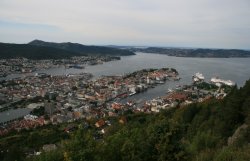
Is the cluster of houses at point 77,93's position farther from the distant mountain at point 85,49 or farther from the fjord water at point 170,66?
the distant mountain at point 85,49

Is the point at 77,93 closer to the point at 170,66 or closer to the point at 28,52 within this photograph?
the point at 170,66

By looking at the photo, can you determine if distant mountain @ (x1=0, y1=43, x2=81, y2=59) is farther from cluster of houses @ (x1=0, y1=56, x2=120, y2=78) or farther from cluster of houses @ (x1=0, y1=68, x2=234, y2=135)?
cluster of houses @ (x1=0, y1=68, x2=234, y2=135)

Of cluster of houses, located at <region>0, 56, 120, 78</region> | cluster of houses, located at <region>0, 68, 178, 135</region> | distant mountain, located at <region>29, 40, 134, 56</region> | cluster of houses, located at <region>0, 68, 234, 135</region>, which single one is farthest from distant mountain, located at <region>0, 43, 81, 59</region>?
cluster of houses, located at <region>0, 68, 234, 135</region>

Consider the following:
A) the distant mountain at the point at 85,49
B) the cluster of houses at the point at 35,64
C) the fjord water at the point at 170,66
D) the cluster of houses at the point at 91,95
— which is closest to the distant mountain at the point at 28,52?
the cluster of houses at the point at 35,64

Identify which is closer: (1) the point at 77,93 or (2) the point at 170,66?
(1) the point at 77,93

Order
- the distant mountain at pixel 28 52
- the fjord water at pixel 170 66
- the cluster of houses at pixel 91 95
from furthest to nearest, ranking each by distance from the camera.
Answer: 1. the distant mountain at pixel 28 52
2. the fjord water at pixel 170 66
3. the cluster of houses at pixel 91 95

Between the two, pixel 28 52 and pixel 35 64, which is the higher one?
pixel 28 52

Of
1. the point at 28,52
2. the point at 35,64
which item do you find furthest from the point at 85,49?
the point at 35,64

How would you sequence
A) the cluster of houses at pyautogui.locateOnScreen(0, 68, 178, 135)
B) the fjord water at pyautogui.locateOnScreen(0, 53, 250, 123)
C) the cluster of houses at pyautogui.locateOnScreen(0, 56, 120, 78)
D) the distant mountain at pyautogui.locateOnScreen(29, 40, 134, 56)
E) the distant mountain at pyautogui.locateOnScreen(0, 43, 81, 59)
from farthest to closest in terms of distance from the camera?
the distant mountain at pyautogui.locateOnScreen(29, 40, 134, 56) < the distant mountain at pyautogui.locateOnScreen(0, 43, 81, 59) < the cluster of houses at pyautogui.locateOnScreen(0, 56, 120, 78) < the fjord water at pyautogui.locateOnScreen(0, 53, 250, 123) < the cluster of houses at pyautogui.locateOnScreen(0, 68, 178, 135)
